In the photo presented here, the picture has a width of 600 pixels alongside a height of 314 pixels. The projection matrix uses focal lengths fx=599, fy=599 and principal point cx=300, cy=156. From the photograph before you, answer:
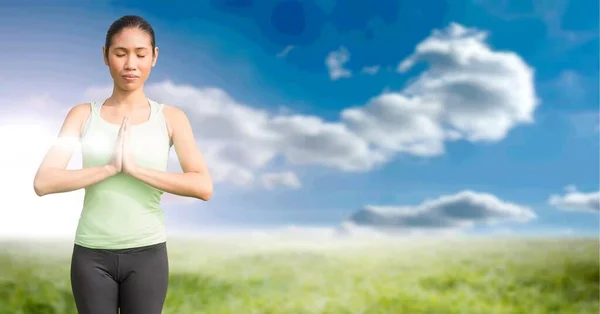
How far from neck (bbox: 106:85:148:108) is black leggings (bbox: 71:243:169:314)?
1.64 feet

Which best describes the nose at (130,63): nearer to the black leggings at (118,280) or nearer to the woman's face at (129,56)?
the woman's face at (129,56)

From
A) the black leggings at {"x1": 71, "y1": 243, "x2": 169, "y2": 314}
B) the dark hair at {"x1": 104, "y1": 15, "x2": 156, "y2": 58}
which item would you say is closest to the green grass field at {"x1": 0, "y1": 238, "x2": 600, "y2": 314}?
the black leggings at {"x1": 71, "y1": 243, "x2": 169, "y2": 314}

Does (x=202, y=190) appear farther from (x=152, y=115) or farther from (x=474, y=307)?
(x=474, y=307)

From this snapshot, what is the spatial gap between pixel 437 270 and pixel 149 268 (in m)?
4.98

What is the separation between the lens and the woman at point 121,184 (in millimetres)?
1952

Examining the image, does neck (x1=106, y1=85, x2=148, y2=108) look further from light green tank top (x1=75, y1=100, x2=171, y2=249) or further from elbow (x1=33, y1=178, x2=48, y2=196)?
elbow (x1=33, y1=178, x2=48, y2=196)

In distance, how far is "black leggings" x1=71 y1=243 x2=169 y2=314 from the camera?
195 centimetres

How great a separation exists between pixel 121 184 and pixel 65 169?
0.61ft

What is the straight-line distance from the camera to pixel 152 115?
208 centimetres

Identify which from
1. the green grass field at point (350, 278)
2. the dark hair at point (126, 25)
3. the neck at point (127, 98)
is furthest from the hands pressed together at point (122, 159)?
the green grass field at point (350, 278)

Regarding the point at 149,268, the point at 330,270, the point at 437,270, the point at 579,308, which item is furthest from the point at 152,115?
the point at 579,308

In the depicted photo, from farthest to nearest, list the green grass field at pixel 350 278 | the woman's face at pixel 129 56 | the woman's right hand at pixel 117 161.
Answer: the green grass field at pixel 350 278, the woman's face at pixel 129 56, the woman's right hand at pixel 117 161

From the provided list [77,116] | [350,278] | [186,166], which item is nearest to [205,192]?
[186,166]

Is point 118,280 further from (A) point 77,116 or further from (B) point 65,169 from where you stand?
(A) point 77,116
